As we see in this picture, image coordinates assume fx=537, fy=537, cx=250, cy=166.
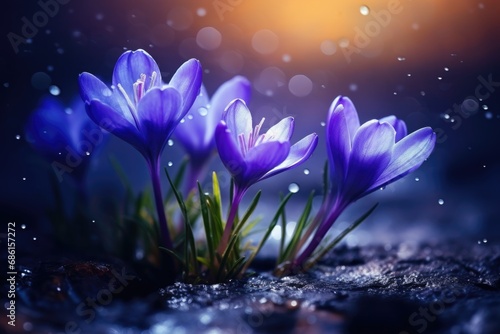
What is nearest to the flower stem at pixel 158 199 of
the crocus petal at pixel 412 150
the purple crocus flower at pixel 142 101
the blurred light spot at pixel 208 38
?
the purple crocus flower at pixel 142 101

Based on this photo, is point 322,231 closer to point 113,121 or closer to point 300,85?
point 113,121

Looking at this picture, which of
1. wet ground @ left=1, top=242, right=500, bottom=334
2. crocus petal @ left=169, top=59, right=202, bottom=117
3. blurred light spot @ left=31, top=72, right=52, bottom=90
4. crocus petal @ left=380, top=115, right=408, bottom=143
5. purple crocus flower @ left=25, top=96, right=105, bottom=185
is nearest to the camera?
wet ground @ left=1, top=242, right=500, bottom=334

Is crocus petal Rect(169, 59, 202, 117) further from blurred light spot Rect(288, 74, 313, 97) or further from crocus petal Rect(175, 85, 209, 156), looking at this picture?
blurred light spot Rect(288, 74, 313, 97)

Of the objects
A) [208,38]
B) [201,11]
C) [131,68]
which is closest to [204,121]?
[131,68]

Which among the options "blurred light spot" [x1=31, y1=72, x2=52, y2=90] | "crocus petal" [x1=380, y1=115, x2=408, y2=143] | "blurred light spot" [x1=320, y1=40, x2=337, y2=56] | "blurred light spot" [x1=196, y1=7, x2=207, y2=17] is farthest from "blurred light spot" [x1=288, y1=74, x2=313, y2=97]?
"crocus petal" [x1=380, y1=115, x2=408, y2=143]

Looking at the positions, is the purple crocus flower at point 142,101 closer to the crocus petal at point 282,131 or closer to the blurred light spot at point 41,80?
the crocus petal at point 282,131

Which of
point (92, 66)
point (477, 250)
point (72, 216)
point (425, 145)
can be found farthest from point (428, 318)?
point (92, 66)

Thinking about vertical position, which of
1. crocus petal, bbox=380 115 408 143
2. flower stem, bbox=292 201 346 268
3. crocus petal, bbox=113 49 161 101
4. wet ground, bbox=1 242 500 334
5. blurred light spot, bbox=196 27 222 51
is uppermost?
blurred light spot, bbox=196 27 222 51

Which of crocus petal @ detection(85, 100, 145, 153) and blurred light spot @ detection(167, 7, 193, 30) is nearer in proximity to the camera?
crocus petal @ detection(85, 100, 145, 153)
